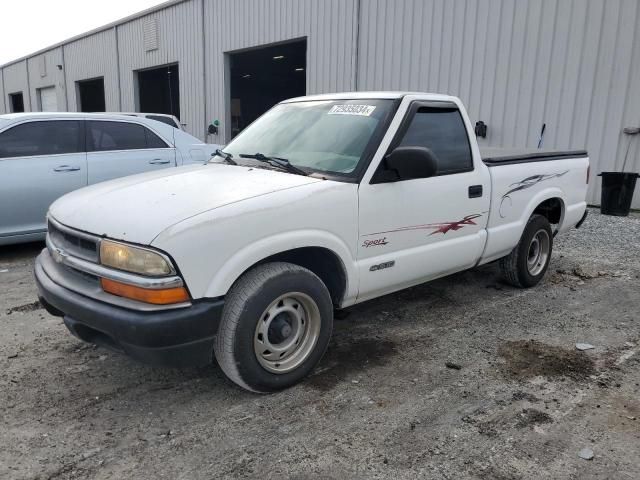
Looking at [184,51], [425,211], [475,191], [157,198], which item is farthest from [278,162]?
[184,51]

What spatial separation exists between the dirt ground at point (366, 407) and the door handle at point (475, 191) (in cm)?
107

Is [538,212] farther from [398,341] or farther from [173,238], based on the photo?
[173,238]

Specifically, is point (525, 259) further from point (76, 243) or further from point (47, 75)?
point (47, 75)

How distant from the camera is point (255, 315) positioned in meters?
2.94

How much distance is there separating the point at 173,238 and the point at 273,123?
193 cm

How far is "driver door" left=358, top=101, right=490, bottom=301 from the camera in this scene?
3553 mm

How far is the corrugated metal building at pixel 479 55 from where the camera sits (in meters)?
9.27

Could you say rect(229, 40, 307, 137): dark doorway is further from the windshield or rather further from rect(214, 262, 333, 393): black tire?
rect(214, 262, 333, 393): black tire

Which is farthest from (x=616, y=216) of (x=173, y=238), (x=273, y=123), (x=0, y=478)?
(x=0, y=478)

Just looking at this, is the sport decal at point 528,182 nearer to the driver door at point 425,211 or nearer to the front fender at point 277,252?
the driver door at point 425,211

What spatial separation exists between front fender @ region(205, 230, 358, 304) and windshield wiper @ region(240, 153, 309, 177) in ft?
1.65

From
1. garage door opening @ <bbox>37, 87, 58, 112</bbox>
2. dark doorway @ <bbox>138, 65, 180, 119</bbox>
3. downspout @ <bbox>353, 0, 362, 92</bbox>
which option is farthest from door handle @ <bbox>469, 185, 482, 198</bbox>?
garage door opening @ <bbox>37, 87, 58, 112</bbox>

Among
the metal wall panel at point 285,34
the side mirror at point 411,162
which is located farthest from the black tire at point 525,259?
the metal wall panel at point 285,34

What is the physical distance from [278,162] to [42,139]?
13.3 feet
